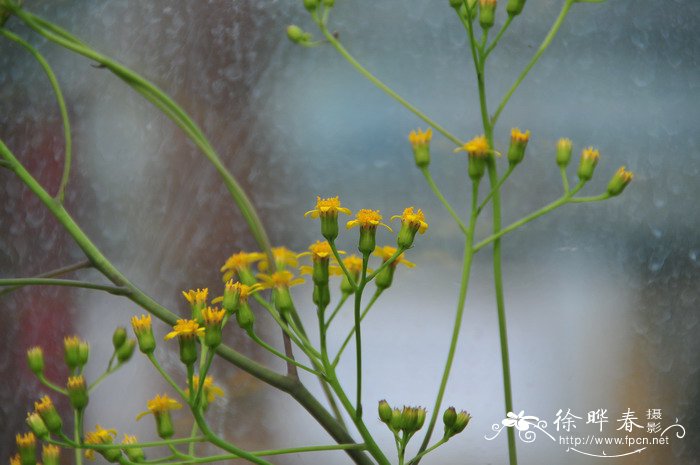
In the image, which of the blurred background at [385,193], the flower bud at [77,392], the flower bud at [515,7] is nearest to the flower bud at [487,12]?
the flower bud at [515,7]

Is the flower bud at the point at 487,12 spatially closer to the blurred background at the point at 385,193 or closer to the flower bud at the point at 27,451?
the blurred background at the point at 385,193

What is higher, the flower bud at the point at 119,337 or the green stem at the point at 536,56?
the green stem at the point at 536,56

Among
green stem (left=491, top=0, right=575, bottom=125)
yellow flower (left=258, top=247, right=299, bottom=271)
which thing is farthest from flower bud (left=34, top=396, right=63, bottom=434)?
green stem (left=491, top=0, right=575, bottom=125)

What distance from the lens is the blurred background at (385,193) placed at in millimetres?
542

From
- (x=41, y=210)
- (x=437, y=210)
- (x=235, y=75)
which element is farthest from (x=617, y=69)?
(x=41, y=210)

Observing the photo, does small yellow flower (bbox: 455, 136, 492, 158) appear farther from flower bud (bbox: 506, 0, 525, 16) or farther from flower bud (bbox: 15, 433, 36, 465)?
flower bud (bbox: 15, 433, 36, 465)

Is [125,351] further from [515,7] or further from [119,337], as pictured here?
[515,7]

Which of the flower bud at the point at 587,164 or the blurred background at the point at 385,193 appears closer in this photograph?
the flower bud at the point at 587,164

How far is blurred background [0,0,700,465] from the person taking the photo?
542 mm

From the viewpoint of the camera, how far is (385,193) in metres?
0.57

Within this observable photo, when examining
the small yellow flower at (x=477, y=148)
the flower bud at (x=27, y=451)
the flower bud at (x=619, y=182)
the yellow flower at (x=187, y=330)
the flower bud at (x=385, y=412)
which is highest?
the small yellow flower at (x=477, y=148)

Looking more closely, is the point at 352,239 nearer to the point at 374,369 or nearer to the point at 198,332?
the point at 374,369

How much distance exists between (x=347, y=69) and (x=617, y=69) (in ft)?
0.56

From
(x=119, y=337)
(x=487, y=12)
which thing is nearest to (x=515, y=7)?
(x=487, y=12)
